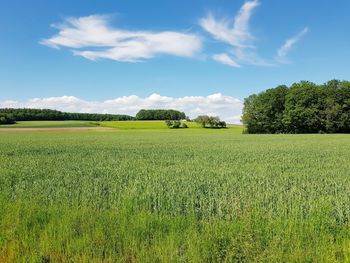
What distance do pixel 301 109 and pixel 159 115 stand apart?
288 feet

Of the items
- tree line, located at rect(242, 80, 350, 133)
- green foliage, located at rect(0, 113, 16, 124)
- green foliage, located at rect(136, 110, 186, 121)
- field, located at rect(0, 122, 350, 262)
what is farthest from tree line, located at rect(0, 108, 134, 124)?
field, located at rect(0, 122, 350, 262)

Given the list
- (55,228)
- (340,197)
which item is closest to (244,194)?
(340,197)

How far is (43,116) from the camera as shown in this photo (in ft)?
490

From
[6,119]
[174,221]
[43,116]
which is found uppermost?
[43,116]

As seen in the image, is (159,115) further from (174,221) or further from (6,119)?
(174,221)

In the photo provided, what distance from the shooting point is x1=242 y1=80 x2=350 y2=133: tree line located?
90.2 meters

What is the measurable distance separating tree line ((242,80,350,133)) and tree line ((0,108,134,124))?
82.6m

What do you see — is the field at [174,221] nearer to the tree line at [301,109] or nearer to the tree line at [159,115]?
the tree line at [301,109]

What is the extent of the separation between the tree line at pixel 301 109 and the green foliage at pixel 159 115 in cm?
6522

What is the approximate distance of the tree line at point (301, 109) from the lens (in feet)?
296

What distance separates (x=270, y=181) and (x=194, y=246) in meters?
7.49

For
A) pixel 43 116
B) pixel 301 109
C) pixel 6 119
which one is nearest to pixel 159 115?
pixel 43 116

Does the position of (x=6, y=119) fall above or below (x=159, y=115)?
below

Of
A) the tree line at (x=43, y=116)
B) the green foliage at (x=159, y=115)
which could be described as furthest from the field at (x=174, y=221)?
the green foliage at (x=159, y=115)
